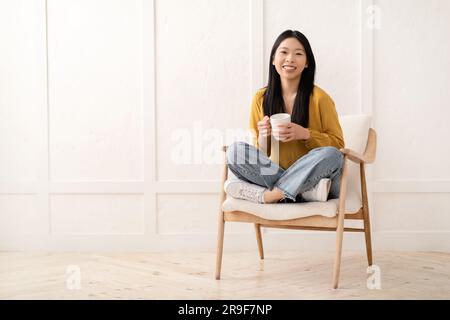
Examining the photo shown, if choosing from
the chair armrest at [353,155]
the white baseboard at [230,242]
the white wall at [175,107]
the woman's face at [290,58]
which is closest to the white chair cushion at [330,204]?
the chair armrest at [353,155]

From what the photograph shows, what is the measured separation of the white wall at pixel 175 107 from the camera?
3.25m

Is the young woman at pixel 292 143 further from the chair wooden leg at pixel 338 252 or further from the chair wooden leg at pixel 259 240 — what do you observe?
the chair wooden leg at pixel 259 240

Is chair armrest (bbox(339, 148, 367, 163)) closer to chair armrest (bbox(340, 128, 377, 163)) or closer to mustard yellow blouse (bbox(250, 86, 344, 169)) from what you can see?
chair armrest (bbox(340, 128, 377, 163))

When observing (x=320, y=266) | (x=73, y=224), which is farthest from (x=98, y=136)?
(x=320, y=266)

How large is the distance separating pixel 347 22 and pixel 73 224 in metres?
1.97

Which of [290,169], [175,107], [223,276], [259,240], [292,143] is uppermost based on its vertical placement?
[175,107]

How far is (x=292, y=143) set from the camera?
2586 millimetres

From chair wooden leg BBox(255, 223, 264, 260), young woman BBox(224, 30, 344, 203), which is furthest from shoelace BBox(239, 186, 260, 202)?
chair wooden leg BBox(255, 223, 264, 260)

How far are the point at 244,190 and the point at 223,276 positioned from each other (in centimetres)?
45

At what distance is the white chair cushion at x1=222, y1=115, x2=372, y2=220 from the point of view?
7.65 feet

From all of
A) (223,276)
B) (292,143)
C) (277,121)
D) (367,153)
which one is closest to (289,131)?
(277,121)

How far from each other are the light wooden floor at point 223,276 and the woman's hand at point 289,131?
630 mm

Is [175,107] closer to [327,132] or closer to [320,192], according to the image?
[327,132]

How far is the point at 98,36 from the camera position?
3.32 metres
